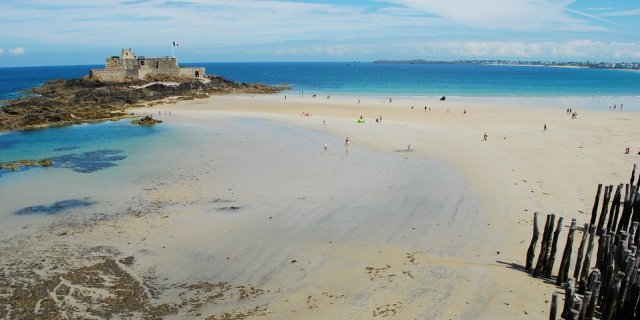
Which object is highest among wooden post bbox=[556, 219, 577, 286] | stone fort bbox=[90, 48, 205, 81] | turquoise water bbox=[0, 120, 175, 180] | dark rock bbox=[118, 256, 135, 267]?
stone fort bbox=[90, 48, 205, 81]

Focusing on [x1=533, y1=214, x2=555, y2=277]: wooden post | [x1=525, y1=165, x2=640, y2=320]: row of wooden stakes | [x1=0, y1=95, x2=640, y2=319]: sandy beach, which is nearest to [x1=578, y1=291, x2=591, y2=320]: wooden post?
[x1=525, y1=165, x2=640, y2=320]: row of wooden stakes

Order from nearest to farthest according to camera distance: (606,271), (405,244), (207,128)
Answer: (606,271) < (405,244) < (207,128)

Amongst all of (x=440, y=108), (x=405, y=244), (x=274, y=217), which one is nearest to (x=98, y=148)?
(x=274, y=217)

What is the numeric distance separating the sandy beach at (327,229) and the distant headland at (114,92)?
19.4 meters

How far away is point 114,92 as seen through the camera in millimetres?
61031

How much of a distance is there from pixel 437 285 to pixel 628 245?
423cm

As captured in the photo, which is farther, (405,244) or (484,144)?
(484,144)

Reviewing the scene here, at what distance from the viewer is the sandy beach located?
11.4 m

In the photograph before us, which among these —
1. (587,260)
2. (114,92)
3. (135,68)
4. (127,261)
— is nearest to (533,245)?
(587,260)

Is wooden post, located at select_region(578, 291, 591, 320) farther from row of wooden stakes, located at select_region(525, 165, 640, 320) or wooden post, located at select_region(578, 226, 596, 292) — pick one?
wooden post, located at select_region(578, 226, 596, 292)

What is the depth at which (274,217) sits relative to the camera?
17375 millimetres

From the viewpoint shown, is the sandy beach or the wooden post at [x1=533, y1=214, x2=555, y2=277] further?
the wooden post at [x1=533, y1=214, x2=555, y2=277]

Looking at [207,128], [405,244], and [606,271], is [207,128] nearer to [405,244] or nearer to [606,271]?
[405,244]

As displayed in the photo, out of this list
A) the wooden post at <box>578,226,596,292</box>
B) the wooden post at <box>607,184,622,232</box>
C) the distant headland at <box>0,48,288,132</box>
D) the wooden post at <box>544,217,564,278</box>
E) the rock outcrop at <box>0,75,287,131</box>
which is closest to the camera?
the wooden post at <box>578,226,596,292</box>
